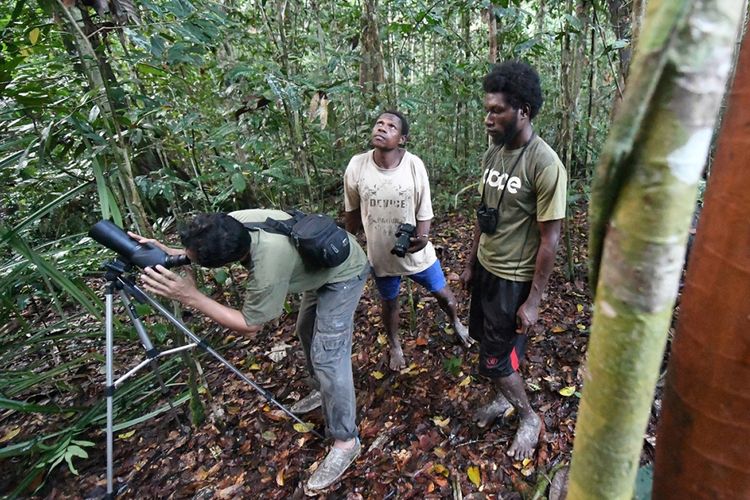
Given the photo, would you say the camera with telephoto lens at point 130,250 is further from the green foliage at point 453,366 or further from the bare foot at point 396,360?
the green foliage at point 453,366

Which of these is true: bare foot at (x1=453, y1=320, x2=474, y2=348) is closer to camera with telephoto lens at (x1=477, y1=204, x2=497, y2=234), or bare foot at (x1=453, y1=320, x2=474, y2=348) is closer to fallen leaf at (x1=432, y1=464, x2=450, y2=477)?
fallen leaf at (x1=432, y1=464, x2=450, y2=477)

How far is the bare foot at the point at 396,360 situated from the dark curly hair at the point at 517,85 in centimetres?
174

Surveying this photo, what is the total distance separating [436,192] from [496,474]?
12.1 feet

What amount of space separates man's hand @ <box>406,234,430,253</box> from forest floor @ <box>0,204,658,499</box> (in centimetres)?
65

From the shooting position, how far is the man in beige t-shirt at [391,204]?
8.20 ft

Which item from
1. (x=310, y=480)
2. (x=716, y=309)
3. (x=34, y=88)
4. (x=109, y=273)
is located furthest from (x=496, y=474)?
(x=34, y=88)

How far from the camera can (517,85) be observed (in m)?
1.73

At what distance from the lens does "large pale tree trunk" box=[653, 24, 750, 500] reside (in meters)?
0.41

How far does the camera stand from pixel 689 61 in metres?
0.30

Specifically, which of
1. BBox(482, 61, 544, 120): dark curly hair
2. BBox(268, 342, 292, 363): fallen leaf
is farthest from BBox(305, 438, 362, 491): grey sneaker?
BBox(482, 61, 544, 120): dark curly hair

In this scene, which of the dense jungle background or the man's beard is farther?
the dense jungle background

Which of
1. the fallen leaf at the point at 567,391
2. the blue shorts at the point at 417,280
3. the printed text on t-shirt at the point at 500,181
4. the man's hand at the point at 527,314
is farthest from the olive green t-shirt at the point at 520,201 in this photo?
the fallen leaf at the point at 567,391

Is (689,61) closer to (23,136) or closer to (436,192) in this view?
(23,136)

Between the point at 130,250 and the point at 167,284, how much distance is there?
0.88 feet
